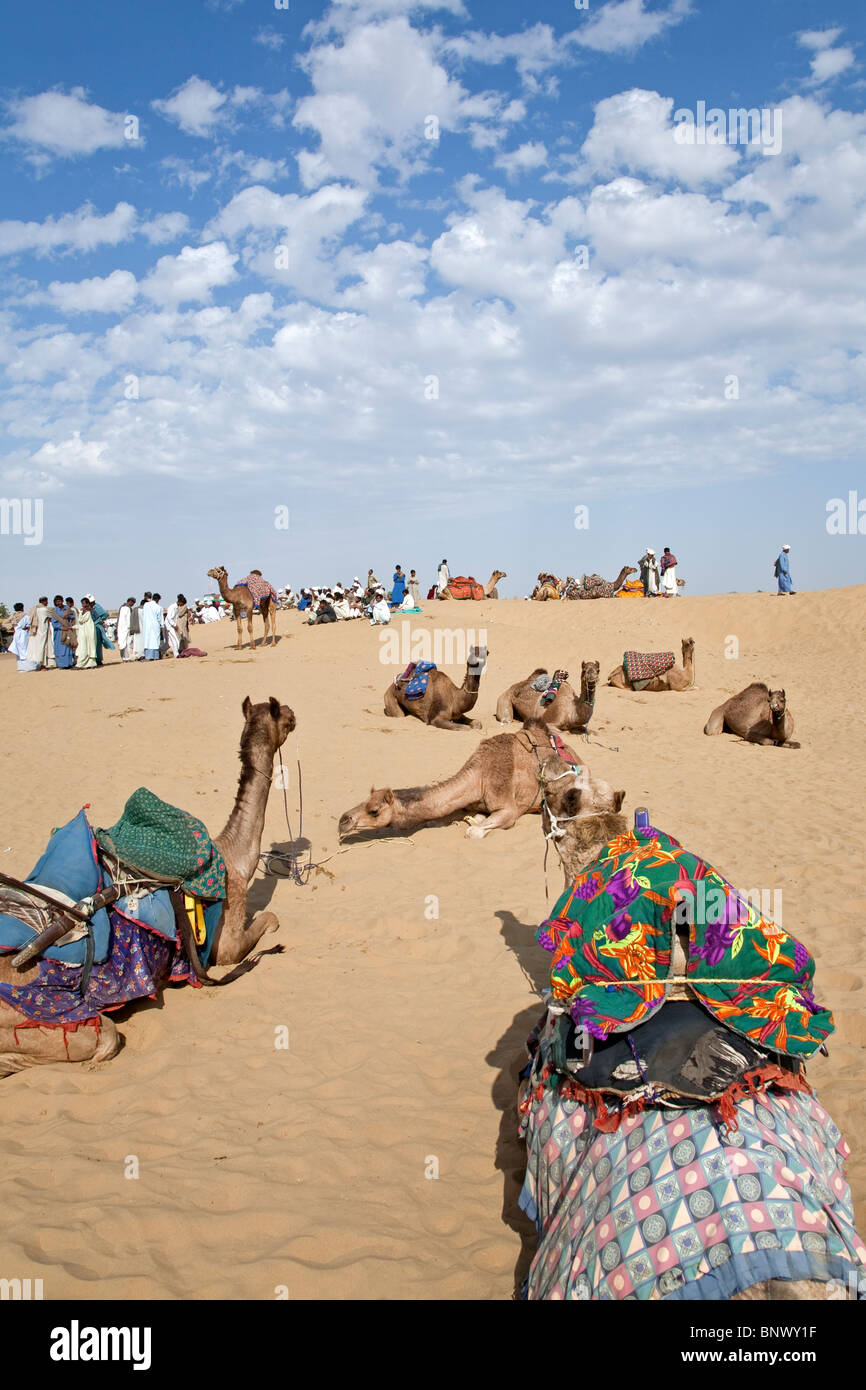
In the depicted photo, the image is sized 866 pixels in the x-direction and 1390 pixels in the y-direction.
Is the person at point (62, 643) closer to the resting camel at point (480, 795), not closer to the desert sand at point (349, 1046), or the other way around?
the desert sand at point (349, 1046)

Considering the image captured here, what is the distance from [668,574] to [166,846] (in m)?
32.2

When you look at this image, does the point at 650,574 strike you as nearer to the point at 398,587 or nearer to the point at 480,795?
the point at 398,587

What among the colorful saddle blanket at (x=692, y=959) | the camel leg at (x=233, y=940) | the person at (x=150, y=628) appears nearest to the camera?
the colorful saddle blanket at (x=692, y=959)

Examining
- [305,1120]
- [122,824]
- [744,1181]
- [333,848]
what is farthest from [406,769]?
[744,1181]

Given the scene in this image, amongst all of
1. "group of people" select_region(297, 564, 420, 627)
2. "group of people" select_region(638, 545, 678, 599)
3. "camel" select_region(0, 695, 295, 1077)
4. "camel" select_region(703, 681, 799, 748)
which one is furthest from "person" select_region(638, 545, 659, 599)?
"camel" select_region(0, 695, 295, 1077)

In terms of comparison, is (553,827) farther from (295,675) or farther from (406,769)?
(295,675)

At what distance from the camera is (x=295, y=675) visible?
2052 centimetres

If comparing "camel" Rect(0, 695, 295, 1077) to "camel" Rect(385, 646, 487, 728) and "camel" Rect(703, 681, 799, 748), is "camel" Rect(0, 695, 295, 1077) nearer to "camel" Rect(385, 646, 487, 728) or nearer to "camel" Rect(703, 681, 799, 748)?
"camel" Rect(385, 646, 487, 728)

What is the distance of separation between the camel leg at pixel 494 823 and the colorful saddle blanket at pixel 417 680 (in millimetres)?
6450

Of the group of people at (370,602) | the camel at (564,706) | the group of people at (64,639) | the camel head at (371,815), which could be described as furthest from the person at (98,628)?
the camel head at (371,815)

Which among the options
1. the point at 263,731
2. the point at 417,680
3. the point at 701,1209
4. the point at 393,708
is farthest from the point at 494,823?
the point at 393,708

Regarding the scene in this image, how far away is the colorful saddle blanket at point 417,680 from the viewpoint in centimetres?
1595

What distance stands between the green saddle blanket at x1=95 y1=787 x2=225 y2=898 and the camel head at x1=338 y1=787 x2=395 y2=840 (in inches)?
128
